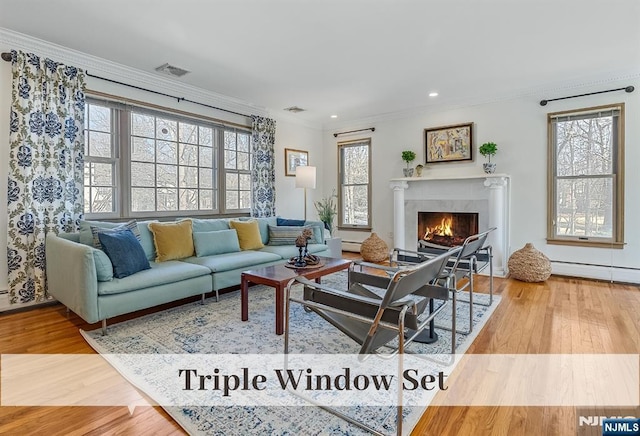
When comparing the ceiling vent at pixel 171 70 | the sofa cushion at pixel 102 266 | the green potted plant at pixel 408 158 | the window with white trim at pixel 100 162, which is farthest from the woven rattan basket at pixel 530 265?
the window with white trim at pixel 100 162

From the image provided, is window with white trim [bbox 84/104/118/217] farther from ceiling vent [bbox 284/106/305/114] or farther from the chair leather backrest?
the chair leather backrest

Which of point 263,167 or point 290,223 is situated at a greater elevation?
point 263,167

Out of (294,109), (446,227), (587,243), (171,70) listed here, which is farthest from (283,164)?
(587,243)

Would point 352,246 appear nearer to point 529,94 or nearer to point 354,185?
point 354,185

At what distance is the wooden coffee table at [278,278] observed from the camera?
2.69 metres

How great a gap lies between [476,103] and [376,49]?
2.43m

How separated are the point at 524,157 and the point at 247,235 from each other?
3986mm

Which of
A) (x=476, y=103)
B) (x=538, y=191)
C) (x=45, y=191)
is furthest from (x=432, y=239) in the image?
(x=45, y=191)

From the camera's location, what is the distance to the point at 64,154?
3.40 meters

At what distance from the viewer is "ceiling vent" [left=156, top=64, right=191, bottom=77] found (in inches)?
152

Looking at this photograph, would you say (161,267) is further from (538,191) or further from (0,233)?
(538,191)

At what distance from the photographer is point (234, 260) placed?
3619 millimetres

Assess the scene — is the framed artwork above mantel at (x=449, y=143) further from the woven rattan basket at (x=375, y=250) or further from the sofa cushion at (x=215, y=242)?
the sofa cushion at (x=215, y=242)

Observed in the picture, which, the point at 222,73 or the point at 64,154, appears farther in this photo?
the point at 222,73
